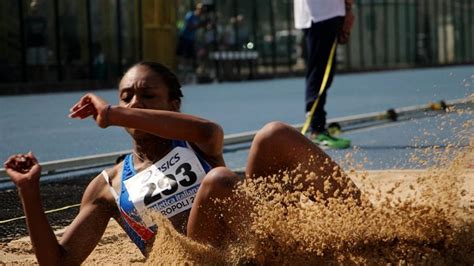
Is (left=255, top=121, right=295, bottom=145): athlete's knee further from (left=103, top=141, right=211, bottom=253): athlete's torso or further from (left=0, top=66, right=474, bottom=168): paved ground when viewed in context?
(left=0, top=66, right=474, bottom=168): paved ground

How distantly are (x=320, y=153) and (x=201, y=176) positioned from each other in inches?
19.7

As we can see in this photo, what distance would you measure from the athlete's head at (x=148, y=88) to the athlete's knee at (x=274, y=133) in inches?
15.1

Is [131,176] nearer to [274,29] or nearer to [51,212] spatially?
[51,212]

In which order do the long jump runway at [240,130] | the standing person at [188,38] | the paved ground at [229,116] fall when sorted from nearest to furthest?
the long jump runway at [240,130] → the paved ground at [229,116] → the standing person at [188,38]

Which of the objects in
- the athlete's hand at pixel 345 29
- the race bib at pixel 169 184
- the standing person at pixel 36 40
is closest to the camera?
the race bib at pixel 169 184

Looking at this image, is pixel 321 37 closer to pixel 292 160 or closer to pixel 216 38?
pixel 292 160

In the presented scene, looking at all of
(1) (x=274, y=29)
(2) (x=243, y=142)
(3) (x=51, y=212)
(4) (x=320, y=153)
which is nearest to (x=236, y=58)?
(1) (x=274, y=29)

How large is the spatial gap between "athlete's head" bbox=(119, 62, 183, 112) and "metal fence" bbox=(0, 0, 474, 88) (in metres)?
16.5

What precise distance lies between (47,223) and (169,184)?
483 millimetres

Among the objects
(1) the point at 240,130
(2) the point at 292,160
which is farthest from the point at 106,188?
(1) the point at 240,130

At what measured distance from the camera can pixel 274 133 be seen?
4219 millimetres

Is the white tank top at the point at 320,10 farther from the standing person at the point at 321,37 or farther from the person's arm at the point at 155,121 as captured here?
the person's arm at the point at 155,121

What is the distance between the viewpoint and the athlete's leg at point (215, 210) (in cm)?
384

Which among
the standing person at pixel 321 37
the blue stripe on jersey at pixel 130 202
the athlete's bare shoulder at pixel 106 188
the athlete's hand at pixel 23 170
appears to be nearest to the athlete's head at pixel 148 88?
the blue stripe on jersey at pixel 130 202
